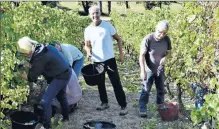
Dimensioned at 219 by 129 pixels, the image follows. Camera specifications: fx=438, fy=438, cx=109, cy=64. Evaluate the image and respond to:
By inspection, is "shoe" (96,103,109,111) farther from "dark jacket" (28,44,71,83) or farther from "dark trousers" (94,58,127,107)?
"dark jacket" (28,44,71,83)

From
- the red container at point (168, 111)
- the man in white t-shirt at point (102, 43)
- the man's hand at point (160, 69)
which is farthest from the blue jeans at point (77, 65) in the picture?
the red container at point (168, 111)

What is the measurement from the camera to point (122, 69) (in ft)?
35.8

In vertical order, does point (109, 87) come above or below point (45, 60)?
below

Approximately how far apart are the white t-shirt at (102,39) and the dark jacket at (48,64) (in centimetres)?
70

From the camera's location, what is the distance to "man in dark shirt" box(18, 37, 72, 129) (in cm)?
486

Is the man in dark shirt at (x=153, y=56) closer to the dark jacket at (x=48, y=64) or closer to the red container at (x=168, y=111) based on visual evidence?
the red container at (x=168, y=111)

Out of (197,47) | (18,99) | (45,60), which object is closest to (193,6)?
(197,47)

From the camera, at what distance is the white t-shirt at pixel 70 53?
6.02 m

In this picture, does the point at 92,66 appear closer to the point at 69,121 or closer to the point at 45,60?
the point at 69,121

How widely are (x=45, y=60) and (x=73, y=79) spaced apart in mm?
1154

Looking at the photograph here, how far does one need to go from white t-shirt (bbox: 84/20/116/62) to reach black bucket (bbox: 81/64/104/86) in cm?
18

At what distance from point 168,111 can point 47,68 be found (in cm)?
188

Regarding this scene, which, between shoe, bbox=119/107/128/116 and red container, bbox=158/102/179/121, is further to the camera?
shoe, bbox=119/107/128/116

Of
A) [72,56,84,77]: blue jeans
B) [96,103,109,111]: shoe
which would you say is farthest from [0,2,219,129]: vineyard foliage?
[96,103,109,111]: shoe
